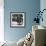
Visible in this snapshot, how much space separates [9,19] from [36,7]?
1233 millimetres

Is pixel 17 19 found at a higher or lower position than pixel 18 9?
lower

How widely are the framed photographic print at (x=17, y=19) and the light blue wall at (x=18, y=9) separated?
125mm

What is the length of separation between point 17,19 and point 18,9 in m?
0.42

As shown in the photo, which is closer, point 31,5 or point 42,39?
point 42,39

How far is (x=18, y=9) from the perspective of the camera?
5781 millimetres

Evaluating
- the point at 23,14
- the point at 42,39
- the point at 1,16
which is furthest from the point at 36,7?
the point at 42,39

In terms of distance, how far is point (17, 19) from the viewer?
5836 millimetres

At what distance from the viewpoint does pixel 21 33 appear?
19.1 feet

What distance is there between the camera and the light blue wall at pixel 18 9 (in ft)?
18.9

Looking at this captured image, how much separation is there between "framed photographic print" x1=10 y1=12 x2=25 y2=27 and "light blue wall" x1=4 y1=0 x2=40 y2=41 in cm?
13

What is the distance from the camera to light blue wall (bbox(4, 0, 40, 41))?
576cm

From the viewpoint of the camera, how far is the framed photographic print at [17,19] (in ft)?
19.0

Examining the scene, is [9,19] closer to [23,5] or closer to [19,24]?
[19,24]

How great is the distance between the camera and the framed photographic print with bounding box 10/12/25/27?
579 centimetres
